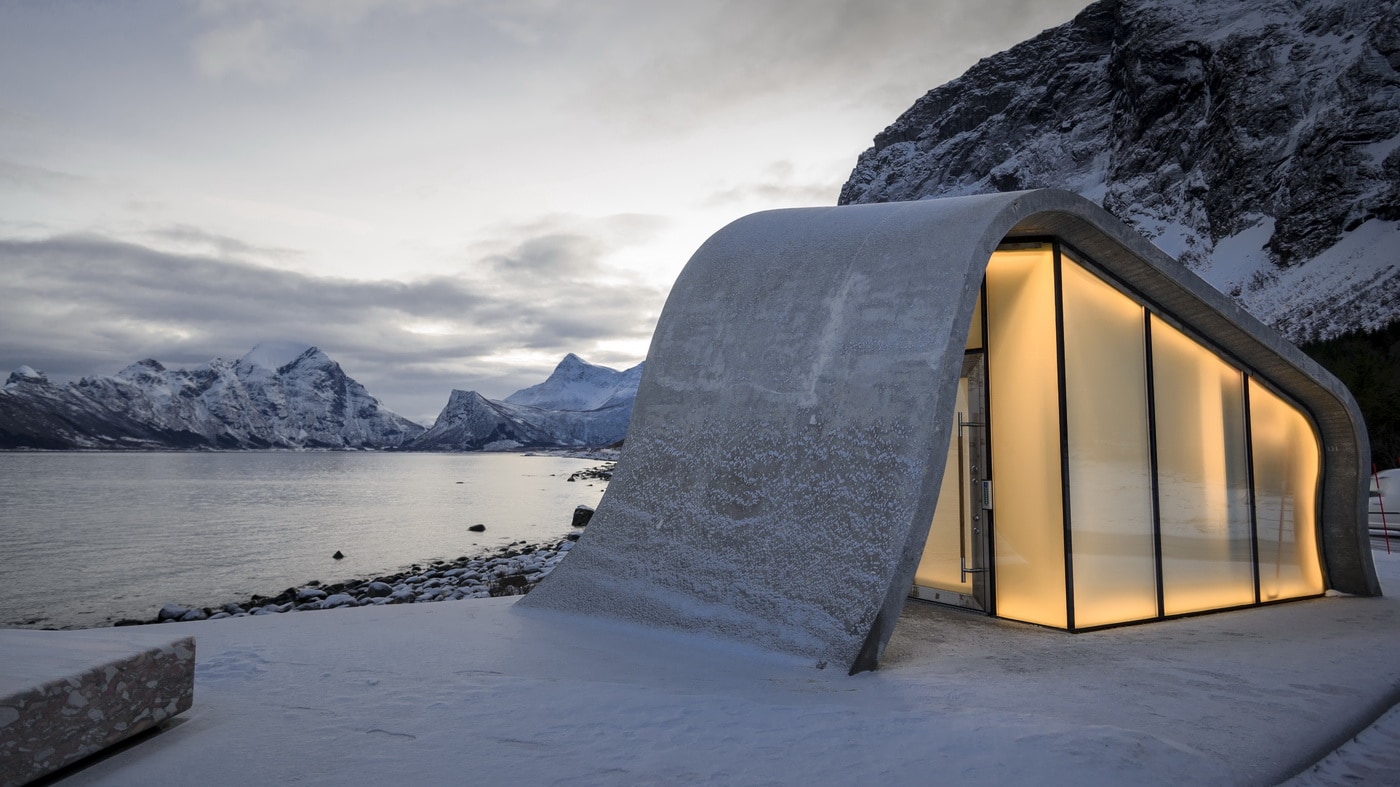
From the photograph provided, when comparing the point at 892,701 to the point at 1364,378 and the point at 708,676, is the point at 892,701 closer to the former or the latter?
the point at 708,676

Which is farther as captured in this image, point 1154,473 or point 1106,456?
point 1154,473

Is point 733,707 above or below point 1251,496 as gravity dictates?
below

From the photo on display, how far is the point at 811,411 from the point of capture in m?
6.33

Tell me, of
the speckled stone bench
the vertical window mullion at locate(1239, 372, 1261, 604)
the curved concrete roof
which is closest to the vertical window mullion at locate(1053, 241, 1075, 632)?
the curved concrete roof

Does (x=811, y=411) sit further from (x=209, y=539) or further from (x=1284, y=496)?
(x=209, y=539)

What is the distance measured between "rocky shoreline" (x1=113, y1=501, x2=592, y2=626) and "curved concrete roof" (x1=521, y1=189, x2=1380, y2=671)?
237 inches

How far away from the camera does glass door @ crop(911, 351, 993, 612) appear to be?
7.61 metres

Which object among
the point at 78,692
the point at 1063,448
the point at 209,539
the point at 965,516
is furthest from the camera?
the point at 209,539

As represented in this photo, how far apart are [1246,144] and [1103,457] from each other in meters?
89.7

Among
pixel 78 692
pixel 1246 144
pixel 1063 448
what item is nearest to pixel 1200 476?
pixel 1063 448

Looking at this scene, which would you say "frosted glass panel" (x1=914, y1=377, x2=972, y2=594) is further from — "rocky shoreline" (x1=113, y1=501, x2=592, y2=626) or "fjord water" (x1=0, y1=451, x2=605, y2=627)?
"fjord water" (x1=0, y1=451, x2=605, y2=627)

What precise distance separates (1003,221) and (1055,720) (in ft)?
12.5

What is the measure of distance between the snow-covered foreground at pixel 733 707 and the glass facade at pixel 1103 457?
61cm

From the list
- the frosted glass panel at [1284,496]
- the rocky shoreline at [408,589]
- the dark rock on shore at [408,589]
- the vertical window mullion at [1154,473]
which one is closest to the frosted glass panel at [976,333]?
the vertical window mullion at [1154,473]
